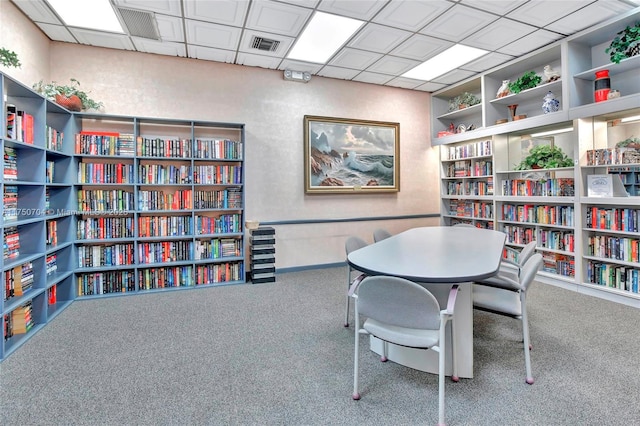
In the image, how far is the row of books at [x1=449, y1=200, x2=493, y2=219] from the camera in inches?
205

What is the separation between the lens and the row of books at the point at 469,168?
511 centimetres

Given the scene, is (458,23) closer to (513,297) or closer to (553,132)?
(553,132)

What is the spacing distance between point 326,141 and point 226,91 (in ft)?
5.44

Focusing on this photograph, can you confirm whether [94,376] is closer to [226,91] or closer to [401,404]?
[401,404]

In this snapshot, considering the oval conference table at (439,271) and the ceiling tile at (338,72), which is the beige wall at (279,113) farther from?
the oval conference table at (439,271)

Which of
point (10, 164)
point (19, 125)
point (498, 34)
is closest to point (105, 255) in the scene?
point (10, 164)

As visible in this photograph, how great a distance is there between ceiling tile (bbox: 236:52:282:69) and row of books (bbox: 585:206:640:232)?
444 cm

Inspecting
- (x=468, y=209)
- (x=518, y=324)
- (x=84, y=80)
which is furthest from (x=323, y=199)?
(x=84, y=80)

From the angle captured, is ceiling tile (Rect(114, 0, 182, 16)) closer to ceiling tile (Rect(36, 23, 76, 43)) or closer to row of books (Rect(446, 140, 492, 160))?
ceiling tile (Rect(36, 23, 76, 43))

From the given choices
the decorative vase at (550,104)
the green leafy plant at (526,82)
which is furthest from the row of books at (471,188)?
the green leafy plant at (526,82)

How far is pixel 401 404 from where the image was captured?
1.87 metres

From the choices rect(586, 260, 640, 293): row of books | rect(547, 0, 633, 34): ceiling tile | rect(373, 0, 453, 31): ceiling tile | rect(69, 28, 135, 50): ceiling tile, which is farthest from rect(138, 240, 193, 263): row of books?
rect(547, 0, 633, 34): ceiling tile

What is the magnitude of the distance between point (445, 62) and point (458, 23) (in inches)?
43.9

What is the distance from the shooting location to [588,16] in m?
3.42
